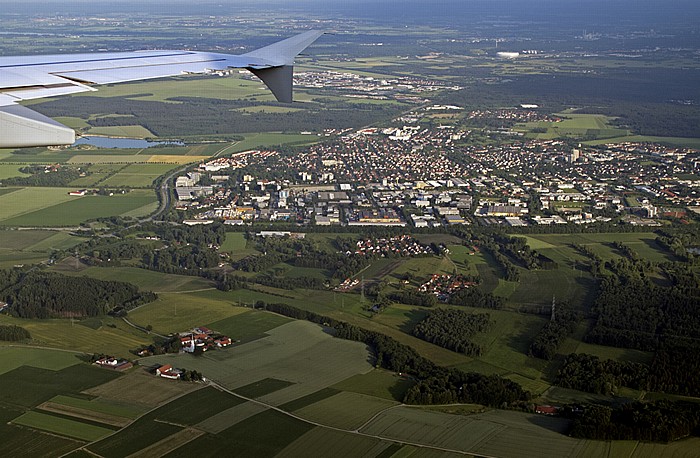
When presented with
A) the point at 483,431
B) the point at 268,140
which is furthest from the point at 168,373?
the point at 268,140

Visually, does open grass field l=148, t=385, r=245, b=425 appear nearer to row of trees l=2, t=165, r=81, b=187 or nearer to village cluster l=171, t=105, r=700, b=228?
village cluster l=171, t=105, r=700, b=228

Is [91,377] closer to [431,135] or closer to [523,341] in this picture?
[523,341]

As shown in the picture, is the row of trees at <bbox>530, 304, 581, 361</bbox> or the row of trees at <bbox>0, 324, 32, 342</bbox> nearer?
the row of trees at <bbox>530, 304, 581, 361</bbox>

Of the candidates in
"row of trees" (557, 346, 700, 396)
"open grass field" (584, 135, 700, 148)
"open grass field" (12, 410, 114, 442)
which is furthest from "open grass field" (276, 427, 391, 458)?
"open grass field" (584, 135, 700, 148)

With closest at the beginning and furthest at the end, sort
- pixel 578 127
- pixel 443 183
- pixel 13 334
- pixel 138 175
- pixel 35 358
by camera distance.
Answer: pixel 35 358, pixel 13 334, pixel 443 183, pixel 138 175, pixel 578 127

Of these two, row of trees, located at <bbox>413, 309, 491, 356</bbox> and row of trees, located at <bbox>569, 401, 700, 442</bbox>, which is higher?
row of trees, located at <bbox>569, 401, 700, 442</bbox>

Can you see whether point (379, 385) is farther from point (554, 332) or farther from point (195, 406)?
point (554, 332)

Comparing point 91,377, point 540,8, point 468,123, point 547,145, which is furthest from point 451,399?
point 540,8
